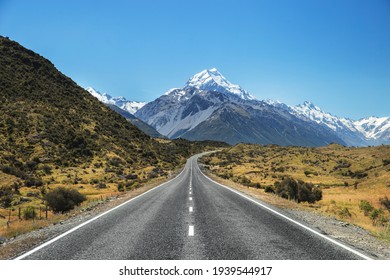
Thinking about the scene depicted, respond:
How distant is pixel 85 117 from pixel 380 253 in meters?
75.0

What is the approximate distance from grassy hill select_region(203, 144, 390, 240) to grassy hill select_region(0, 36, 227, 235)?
18.9 m

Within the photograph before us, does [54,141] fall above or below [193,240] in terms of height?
above

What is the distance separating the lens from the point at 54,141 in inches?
2279

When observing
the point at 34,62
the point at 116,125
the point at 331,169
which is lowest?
the point at 331,169

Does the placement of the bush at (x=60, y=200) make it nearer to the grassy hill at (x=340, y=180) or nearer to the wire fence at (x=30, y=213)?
the wire fence at (x=30, y=213)

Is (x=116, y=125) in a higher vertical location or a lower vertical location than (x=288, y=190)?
higher

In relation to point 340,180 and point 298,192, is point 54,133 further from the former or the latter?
point 340,180

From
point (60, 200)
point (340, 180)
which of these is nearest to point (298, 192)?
point (60, 200)

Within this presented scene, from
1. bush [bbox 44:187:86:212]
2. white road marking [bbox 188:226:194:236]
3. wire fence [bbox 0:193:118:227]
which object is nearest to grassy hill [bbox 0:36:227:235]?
wire fence [bbox 0:193:118:227]

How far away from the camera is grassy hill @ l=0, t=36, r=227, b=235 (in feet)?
Result: 132

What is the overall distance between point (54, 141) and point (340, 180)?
5035 centimetres

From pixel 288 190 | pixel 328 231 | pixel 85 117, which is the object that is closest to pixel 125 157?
pixel 85 117
